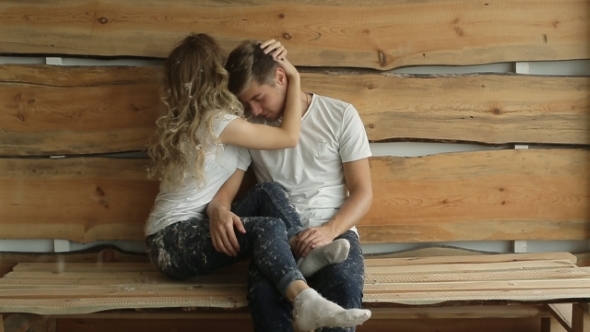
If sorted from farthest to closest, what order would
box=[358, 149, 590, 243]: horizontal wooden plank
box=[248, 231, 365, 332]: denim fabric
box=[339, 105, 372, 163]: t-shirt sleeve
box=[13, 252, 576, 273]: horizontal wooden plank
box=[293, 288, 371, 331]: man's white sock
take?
box=[358, 149, 590, 243]: horizontal wooden plank, box=[13, 252, 576, 273]: horizontal wooden plank, box=[339, 105, 372, 163]: t-shirt sleeve, box=[248, 231, 365, 332]: denim fabric, box=[293, 288, 371, 331]: man's white sock

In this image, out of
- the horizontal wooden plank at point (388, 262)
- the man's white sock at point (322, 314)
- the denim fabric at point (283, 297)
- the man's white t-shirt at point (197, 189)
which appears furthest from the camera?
the horizontal wooden plank at point (388, 262)

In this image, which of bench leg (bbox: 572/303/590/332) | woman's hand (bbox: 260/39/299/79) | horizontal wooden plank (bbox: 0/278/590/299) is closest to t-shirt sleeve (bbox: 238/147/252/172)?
woman's hand (bbox: 260/39/299/79)

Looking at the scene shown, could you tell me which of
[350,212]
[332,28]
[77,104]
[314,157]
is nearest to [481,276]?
[350,212]

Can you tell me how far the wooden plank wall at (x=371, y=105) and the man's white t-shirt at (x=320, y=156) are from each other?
174 mm

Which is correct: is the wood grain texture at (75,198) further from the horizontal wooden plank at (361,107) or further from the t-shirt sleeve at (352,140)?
the t-shirt sleeve at (352,140)

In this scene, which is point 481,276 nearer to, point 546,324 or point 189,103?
point 546,324

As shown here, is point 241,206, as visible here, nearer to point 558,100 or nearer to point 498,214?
point 498,214

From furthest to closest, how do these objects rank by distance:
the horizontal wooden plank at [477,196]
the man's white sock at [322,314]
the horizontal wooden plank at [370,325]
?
the horizontal wooden plank at [370,325] → the horizontal wooden plank at [477,196] → the man's white sock at [322,314]

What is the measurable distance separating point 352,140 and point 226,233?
1.95 feet

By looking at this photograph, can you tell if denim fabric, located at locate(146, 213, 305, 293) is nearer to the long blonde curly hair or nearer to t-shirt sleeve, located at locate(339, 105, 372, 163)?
the long blonde curly hair

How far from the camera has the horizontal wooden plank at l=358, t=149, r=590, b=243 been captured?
277 centimetres

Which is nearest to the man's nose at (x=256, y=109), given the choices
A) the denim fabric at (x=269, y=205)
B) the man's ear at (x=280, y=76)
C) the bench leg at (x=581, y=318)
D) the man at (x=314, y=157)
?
the man at (x=314, y=157)

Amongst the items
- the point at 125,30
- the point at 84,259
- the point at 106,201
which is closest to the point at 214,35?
the point at 125,30

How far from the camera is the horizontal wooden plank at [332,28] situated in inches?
106
